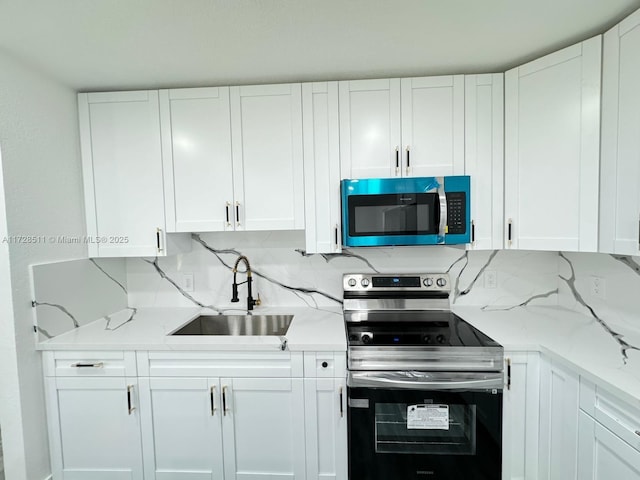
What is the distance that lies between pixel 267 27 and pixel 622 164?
65.0 inches

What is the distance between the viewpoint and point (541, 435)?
1.39m

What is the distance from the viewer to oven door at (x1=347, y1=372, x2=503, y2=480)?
1357mm

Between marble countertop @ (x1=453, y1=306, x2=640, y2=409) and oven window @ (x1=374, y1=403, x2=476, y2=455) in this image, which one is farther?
oven window @ (x1=374, y1=403, x2=476, y2=455)

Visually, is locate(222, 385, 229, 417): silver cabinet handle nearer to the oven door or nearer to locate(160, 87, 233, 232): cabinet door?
the oven door

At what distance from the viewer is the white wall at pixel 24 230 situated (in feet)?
4.63

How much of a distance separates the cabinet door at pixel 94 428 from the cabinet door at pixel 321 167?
1.26 m

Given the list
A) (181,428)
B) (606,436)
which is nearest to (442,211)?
(606,436)

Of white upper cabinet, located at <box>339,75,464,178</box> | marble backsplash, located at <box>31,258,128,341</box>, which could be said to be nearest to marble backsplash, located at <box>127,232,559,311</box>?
marble backsplash, located at <box>31,258,128,341</box>

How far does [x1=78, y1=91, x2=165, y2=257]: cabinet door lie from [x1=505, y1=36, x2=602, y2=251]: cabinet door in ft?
6.74

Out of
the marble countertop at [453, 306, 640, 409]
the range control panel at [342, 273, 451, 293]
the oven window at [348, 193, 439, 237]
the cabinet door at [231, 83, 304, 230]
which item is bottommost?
the marble countertop at [453, 306, 640, 409]

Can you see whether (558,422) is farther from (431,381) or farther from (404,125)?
(404,125)

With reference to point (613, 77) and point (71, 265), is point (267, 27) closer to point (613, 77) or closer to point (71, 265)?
point (613, 77)

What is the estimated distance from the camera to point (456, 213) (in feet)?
5.43

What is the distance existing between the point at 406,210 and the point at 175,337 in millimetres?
1420
